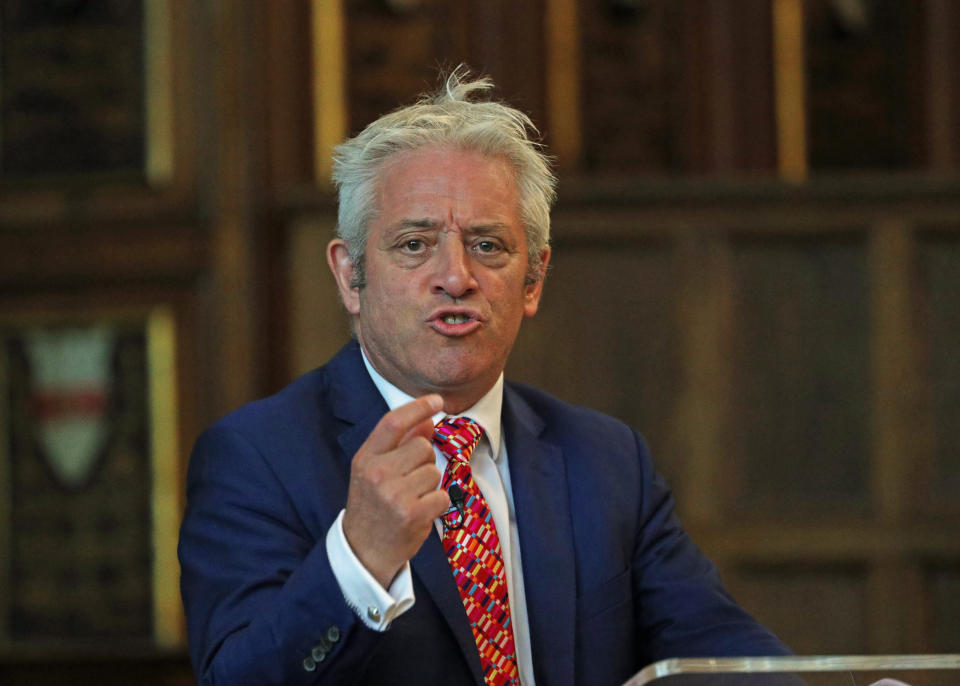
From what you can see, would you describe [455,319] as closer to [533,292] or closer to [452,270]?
[452,270]

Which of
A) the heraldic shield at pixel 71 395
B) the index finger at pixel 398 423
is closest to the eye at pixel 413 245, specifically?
the index finger at pixel 398 423

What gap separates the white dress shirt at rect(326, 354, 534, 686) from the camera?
4.97 feet

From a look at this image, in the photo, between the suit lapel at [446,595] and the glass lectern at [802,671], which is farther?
the suit lapel at [446,595]

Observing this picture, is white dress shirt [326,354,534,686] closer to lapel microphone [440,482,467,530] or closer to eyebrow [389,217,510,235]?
lapel microphone [440,482,467,530]

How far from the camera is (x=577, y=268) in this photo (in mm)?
3598

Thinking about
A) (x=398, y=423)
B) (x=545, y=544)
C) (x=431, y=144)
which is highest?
(x=431, y=144)

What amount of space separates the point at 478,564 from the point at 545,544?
0.12m

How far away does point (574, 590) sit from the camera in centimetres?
186

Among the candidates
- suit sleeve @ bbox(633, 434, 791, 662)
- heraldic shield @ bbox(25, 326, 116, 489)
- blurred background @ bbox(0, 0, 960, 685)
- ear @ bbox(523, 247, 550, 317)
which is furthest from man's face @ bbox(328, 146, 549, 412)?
heraldic shield @ bbox(25, 326, 116, 489)

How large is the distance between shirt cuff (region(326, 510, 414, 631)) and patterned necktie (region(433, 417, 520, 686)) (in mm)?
266

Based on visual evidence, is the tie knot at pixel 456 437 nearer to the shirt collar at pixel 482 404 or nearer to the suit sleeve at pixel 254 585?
the shirt collar at pixel 482 404

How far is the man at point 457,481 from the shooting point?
1.72 metres

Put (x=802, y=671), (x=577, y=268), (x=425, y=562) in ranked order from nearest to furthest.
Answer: (x=802, y=671) < (x=425, y=562) < (x=577, y=268)

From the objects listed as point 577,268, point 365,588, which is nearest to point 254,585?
point 365,588
